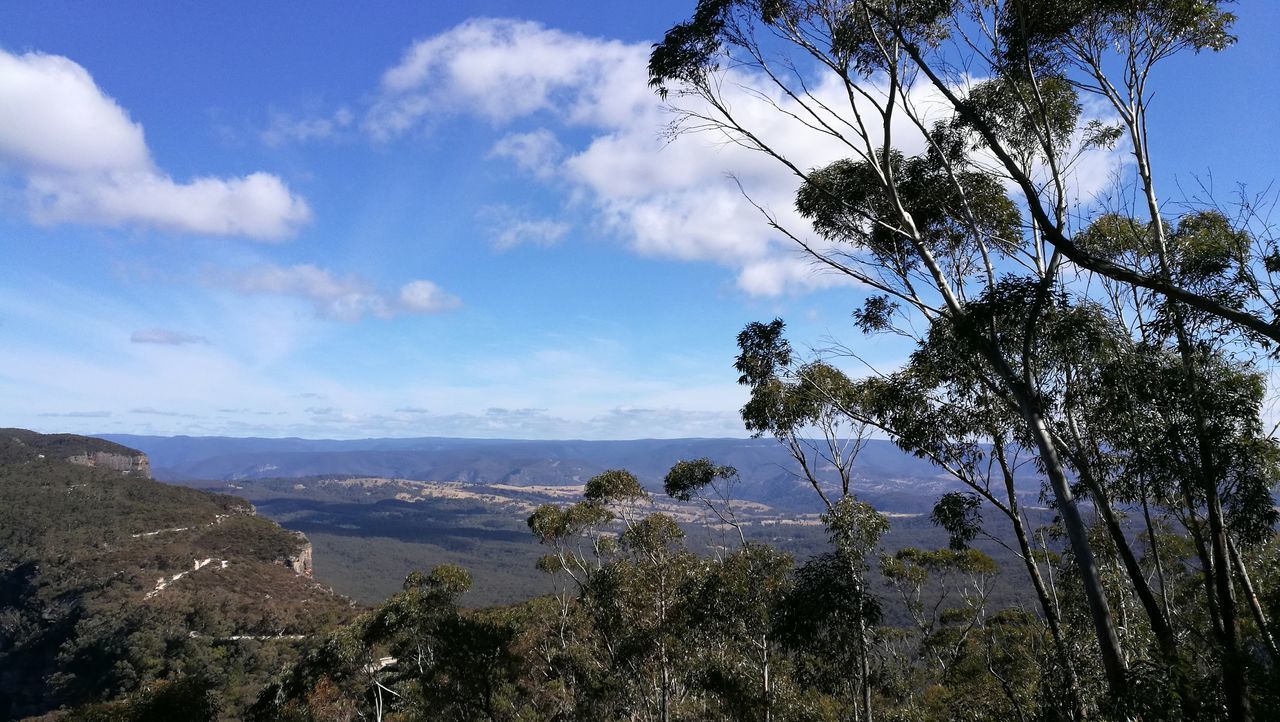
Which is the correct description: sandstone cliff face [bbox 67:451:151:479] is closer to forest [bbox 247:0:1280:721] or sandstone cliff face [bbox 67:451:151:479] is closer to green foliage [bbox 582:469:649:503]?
green foliage [bbox 582:469:649:503]

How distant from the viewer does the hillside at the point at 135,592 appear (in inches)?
1576

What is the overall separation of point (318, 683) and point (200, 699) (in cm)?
710

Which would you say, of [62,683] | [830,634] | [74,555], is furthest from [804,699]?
[74,555]

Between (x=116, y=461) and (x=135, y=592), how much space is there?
111343 mm

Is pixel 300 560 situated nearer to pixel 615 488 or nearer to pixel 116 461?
pixel 615 488

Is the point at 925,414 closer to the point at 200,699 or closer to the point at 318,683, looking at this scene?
the point at 200,699

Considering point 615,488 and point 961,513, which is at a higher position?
point 961,513

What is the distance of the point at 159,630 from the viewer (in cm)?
4269

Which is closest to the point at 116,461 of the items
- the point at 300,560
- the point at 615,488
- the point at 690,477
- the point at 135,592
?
the point at 300,560

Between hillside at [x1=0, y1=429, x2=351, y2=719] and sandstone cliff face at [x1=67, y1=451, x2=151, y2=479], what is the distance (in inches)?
1378

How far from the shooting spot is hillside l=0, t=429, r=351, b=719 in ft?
131

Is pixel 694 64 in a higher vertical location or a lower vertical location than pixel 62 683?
higher

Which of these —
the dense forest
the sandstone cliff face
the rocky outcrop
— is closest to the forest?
the dense forest

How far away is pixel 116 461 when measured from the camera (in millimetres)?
136500
